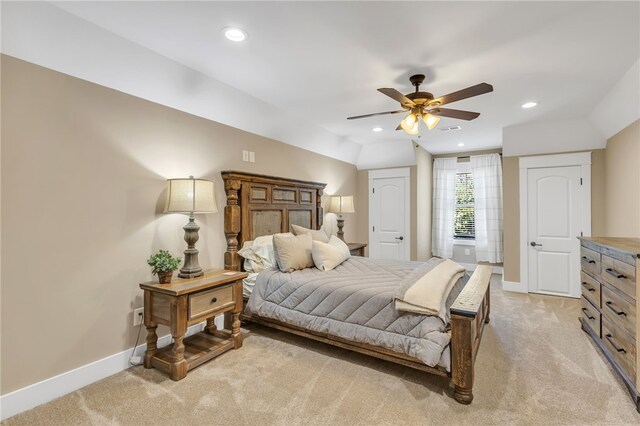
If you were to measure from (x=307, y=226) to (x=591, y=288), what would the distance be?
319 cm

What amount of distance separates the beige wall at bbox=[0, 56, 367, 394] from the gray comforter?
1.08m

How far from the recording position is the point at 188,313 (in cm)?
226

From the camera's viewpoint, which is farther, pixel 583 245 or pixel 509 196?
pixel 509 196

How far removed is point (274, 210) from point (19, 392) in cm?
257

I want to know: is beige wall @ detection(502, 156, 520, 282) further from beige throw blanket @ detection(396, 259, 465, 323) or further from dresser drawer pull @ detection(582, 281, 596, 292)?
beige throw blanket @ detection(396, 259, 465, 323)

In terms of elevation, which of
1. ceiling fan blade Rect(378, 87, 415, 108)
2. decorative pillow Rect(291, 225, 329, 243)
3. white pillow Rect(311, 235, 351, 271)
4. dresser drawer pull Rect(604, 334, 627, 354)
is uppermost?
ceiling fan blade Rect(378, 87, 415, 108)

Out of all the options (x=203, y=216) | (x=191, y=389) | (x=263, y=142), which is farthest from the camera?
(x=263, y=142)

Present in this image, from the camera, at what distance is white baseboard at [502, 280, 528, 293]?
465 centimetres

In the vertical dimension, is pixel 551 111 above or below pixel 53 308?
above

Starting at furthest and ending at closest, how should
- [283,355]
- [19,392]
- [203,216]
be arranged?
[203,216], [283,355], [19,392]

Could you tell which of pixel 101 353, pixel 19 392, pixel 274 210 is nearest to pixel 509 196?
pixel 274 210

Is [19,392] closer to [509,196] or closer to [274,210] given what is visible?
[274,210]

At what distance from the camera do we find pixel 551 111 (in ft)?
12.3

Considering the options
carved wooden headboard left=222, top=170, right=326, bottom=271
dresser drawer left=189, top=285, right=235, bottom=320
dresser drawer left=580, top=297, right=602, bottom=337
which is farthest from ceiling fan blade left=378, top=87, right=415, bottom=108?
dresser drawer left=580, top=297, right=602, bottom=337
